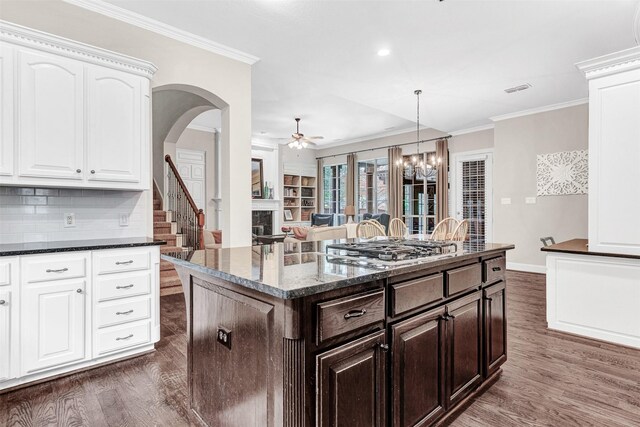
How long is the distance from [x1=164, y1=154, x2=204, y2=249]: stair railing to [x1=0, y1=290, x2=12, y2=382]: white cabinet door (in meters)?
3.59

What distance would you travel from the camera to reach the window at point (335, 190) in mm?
9969

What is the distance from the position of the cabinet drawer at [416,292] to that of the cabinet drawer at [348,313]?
0.32 ft

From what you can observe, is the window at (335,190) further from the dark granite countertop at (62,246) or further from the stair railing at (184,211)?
the dark granite countertop at (62,246)

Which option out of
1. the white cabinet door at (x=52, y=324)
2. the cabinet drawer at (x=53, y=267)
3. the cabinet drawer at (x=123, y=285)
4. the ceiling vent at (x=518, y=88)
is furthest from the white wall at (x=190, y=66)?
the ceiling vent at (x=518, y=88)

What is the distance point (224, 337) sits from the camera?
1.48 m

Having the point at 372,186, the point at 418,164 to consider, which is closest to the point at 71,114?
the point at 418,164

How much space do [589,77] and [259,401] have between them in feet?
12.6

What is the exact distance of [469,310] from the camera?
195 centimetres

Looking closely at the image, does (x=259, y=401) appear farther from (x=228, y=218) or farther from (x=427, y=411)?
(x=228, y=218)

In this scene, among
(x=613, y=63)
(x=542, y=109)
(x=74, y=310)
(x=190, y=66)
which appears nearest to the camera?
(x=74, y=310)

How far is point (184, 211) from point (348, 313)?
5483 millimetres

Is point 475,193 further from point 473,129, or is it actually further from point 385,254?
point 385,254

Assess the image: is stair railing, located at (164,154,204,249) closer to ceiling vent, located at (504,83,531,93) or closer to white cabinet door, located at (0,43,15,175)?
white cabinet door, located at (0,43,15,175)

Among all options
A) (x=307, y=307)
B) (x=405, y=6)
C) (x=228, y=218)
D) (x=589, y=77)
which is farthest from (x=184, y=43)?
(x=589, y=77)
